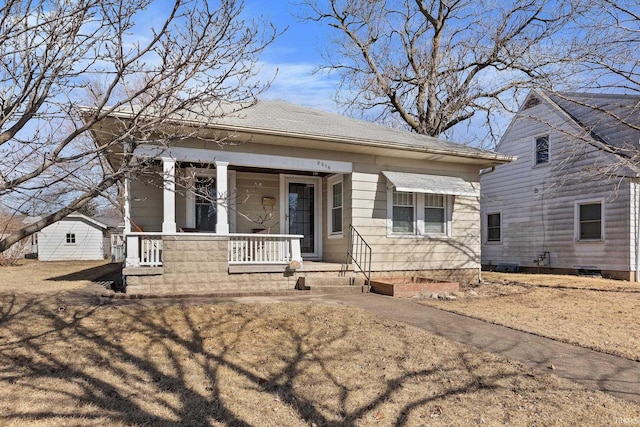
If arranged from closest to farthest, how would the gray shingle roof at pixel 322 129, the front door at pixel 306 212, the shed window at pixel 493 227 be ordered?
the gray shingle roof at pixel 322 129 < the front door at pixel 306 212 < the shed window at pixel 493 227

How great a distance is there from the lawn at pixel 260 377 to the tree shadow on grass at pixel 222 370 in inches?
0.6

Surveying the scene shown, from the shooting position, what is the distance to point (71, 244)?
30.3 m

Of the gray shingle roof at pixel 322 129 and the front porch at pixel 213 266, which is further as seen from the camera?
the gray shingle roof at pixel 322 129

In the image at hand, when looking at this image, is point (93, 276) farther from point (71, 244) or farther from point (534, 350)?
point (71, 244)

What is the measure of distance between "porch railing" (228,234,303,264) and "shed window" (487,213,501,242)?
457 inches

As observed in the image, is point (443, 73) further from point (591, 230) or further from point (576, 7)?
point (591, 230)

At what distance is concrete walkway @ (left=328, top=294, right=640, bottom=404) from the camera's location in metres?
3.87

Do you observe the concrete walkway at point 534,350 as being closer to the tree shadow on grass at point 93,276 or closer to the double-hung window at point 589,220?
the tree shadow on grass at point 93,276

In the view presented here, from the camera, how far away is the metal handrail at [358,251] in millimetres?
9617

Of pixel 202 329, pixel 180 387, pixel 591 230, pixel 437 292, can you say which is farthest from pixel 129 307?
pixel 591 230

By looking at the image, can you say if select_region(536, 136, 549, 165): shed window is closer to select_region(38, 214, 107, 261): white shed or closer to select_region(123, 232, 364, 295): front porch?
select_region(123, 232, 364, 295): front porch

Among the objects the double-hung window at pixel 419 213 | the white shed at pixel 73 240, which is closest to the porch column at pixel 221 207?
the double-hung window at pixel 419 213

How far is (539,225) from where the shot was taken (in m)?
15.6

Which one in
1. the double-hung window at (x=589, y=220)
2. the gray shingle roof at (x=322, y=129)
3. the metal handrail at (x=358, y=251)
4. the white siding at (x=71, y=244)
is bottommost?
the white siding at (x=71, y=244)
